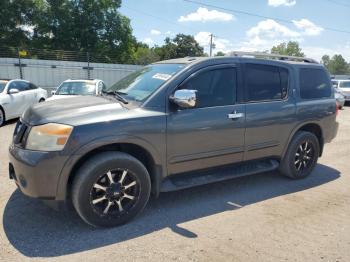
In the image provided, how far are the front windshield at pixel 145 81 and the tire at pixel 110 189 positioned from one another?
32.8 inches

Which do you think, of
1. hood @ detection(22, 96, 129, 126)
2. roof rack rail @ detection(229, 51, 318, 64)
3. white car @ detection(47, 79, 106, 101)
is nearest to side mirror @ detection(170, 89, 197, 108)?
hood @ detection(22, 96, 129, 126)

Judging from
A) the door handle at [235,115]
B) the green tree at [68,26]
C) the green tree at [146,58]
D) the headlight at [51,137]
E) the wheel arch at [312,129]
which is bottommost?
the wheel arch at [312,129]

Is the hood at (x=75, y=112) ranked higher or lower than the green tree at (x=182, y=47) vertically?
lower

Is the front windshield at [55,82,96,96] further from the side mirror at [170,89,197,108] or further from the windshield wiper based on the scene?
the side mirror at [170,89,197,108]

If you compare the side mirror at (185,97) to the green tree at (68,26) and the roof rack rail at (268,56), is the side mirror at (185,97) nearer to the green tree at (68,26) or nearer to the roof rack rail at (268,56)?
the roof rack rail at (268,56)

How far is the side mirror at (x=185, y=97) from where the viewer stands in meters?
3.54

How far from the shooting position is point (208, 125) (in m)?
3.98

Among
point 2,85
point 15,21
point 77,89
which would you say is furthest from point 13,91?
point 15,21

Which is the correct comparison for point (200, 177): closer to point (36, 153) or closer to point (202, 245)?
point (202, 245)

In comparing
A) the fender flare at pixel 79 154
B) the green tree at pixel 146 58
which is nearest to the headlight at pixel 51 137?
the fender flare at pixel 79 154

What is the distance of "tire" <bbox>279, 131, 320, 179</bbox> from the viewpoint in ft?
16.6

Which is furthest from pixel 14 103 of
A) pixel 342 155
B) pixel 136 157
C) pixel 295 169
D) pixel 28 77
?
pixel 28 77

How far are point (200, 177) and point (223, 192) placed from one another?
0.68m

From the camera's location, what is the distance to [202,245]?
127 inches
